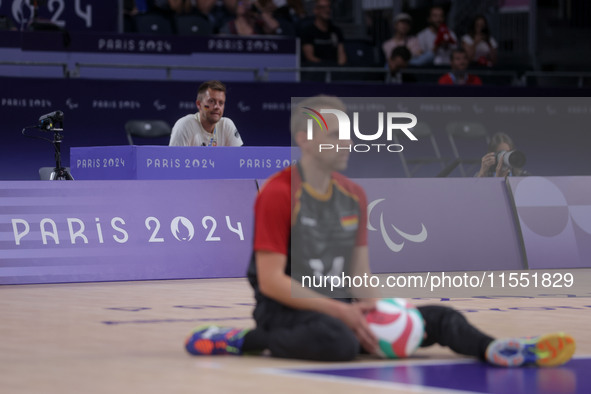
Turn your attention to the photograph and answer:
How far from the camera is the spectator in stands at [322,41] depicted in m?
17.9

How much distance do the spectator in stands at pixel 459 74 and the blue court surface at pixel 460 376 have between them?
13.0 meters

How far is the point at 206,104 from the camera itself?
37.1ft

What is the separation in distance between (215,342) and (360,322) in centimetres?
75

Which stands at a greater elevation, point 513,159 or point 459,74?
point 459,74

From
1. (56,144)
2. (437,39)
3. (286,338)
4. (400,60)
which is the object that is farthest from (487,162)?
(437,39)

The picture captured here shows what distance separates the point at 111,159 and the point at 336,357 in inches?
235

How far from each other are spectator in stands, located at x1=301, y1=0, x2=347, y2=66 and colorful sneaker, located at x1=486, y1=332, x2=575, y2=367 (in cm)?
1313

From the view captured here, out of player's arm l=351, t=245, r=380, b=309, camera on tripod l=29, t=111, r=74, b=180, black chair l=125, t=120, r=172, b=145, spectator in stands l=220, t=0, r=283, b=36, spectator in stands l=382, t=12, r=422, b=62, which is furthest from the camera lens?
spectator in stands l=382, t=12, r=422, b=62

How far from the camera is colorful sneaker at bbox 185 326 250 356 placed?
530cm

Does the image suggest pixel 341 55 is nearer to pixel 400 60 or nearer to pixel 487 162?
pixel 400 60

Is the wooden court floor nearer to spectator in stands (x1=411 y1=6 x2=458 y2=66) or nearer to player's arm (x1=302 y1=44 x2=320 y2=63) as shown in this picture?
player's arm (x1=302 y1=44 x2=320 y2=63)

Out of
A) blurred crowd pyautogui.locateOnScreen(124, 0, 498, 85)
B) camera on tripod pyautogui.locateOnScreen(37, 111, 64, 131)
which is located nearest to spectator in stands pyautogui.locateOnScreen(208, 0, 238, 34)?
blurred crowd pyautogui.locateOnScreen(124, 0, 498, 85)

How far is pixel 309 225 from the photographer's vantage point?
5168 millimetres

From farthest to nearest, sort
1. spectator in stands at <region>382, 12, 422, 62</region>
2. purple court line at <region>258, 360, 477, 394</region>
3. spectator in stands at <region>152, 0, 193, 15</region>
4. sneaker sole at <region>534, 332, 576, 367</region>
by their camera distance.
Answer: spectator in stands at <region>382, 12, 422, 62</region> < spectator in stands at <region>152, 0, 193, 15</region> < sneaker sole at <region>534, 332, 576, 367</region> < purple court line at <region>258, 360, 477, 394</region>
